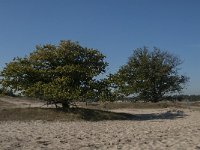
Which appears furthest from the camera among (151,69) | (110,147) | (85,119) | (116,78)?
(151,69)

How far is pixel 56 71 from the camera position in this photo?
98.6ft

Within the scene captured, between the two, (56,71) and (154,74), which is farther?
(154,74)

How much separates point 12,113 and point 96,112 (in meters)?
6.13

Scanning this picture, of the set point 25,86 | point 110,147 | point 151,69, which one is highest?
point 151,69

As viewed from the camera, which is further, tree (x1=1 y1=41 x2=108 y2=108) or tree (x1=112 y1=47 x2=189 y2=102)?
tree (x1=112 y1=47 x2=189 y2=102)

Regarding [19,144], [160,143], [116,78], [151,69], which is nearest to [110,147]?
[160,143]

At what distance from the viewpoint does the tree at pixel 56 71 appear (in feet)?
98.4

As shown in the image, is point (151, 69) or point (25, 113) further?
point (151, 69)

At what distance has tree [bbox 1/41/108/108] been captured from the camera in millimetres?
30000

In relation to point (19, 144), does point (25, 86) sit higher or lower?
higher

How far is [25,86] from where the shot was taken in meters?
30.9

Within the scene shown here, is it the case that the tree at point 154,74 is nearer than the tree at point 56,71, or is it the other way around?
the tree at point 56,71

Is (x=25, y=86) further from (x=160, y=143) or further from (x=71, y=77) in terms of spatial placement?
(x=160, y=143)

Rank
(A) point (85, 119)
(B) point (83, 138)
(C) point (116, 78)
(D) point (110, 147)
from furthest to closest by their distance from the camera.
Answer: (C) point (116, 78) < (A) point (85, 119) < (B) point (83, 138) < (D) point (110, 147)
